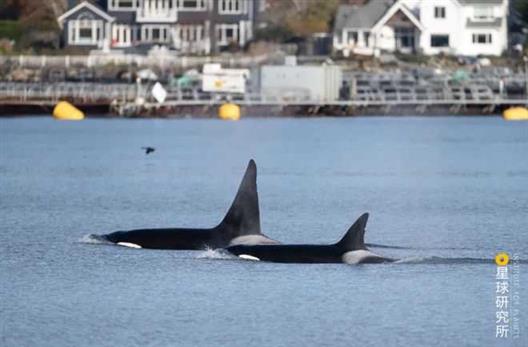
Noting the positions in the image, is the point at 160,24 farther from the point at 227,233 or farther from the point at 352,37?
the point at 227,233

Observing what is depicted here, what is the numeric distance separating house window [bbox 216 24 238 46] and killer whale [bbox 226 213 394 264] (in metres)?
103

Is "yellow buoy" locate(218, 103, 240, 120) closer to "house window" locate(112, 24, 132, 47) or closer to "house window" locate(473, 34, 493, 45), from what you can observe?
"house window" locate(112, 24, 132, 47)

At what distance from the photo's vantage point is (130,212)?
4847 cm

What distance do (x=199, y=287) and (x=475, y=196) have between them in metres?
24.8

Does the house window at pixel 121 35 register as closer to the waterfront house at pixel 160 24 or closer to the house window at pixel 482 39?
the waterfront house at pixel 160 24

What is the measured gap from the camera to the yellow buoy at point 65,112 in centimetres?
10498

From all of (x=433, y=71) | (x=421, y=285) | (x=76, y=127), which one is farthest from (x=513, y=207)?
(x=433, y=71)

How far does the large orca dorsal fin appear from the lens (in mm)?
34500

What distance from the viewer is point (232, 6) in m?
138

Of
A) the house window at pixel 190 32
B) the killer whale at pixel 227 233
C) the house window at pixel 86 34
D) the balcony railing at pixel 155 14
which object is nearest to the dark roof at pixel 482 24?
the house window at pixel 190 32

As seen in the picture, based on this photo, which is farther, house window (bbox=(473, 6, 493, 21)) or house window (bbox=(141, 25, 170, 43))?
house window (bbox=(141, 25, 170, 43))

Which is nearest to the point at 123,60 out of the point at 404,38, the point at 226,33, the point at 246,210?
the point at 226,33

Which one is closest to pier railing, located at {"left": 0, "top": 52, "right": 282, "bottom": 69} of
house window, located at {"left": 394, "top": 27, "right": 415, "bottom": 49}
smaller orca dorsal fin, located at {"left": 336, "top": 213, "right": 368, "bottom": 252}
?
house window, located at {"left": 394, "top": 27, "right": 415, "bottom": 49}

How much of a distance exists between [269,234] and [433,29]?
9559cm
